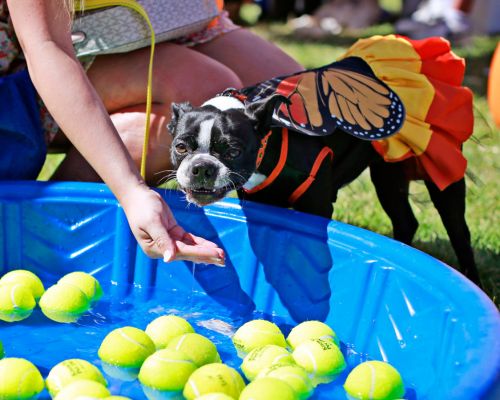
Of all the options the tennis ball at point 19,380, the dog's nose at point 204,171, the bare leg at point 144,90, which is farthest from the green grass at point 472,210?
the tennis ball at point 19,380

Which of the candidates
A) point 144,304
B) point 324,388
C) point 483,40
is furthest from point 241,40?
point 483,40

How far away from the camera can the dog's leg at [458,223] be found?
2164mm

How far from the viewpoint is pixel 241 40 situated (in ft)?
8.33

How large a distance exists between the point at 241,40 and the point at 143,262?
865 mm

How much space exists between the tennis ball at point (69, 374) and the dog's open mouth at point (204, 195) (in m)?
0.46

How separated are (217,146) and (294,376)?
1.88 ft

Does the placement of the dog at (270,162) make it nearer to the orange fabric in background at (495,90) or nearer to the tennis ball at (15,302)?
the tennis ball at (15,302)

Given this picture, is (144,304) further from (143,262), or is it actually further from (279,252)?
(279,252)

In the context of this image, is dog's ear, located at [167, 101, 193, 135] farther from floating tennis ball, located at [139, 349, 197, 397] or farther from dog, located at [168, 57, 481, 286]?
floating tennis ball, located at [139, 349, 197, 397]

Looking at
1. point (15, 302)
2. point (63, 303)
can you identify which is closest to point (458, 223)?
point (63, 303)

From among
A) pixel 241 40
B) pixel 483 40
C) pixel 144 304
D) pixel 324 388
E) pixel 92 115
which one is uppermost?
pixel 92 115

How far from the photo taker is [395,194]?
229cm

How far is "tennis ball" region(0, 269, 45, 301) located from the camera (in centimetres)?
188

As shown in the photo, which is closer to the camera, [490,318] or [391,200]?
[490,318]
